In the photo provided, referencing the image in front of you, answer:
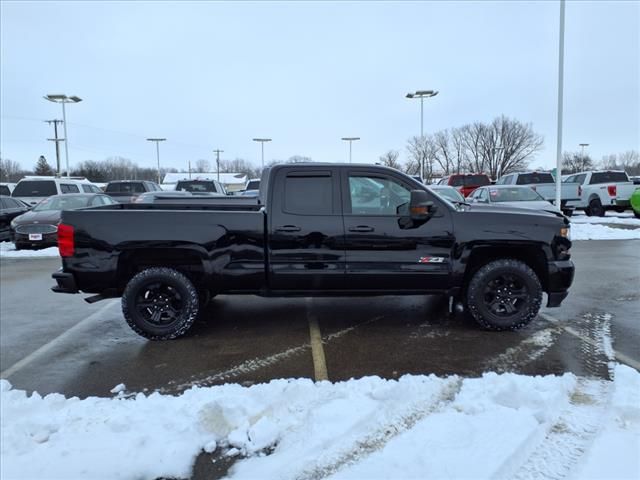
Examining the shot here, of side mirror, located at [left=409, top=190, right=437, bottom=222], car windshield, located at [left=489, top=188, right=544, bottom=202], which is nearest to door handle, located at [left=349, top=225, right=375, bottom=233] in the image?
side mirror, located at [left=409, top=190, right=437, bottom=222]

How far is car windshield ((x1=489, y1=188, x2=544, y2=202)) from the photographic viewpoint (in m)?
13.9

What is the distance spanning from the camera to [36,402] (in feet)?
11.7

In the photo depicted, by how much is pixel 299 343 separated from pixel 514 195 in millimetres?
A: 11151

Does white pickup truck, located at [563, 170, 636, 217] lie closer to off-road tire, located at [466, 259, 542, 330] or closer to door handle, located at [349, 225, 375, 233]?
off-road tire, located at [466, 259, 542, 330]

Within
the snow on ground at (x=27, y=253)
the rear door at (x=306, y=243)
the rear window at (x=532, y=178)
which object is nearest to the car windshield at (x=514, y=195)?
the rear window at (x=532, y=178)

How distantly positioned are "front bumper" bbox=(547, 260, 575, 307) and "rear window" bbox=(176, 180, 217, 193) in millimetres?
15447

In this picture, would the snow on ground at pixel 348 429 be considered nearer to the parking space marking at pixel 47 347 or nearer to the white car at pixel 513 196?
the parking space marking at pixel 47 347

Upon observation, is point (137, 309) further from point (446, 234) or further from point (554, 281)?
point (554, 281)

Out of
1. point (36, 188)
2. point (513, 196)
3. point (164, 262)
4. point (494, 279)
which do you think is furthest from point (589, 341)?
point (36, 188)

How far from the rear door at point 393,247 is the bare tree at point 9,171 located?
279 feet

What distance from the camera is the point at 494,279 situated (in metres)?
5.13

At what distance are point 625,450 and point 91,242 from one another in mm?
4924

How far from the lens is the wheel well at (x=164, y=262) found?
16.7ft

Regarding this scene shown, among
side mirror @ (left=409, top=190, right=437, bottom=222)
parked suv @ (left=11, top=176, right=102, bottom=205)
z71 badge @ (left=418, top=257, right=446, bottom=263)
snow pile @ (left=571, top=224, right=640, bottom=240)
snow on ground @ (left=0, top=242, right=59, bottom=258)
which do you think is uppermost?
parked suv @ (left=11, top=176, right=102, bottom=205)
